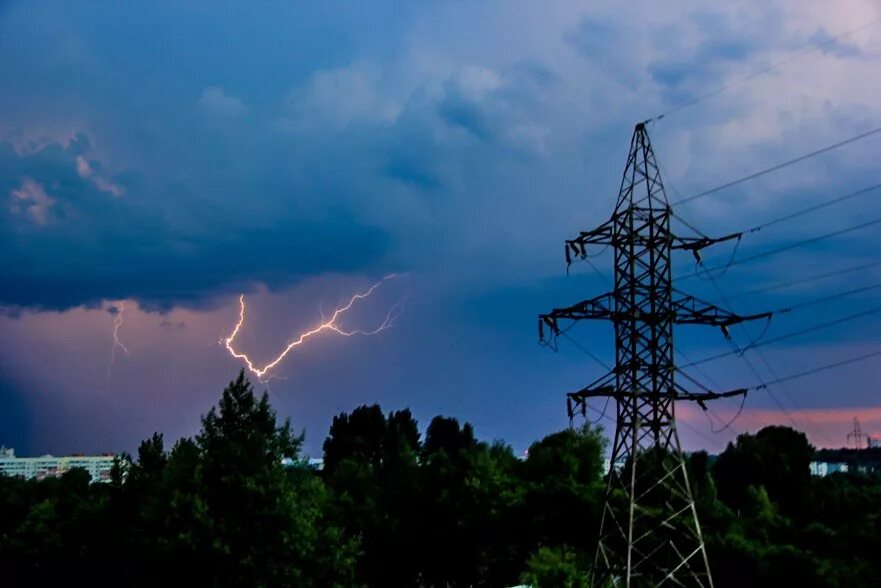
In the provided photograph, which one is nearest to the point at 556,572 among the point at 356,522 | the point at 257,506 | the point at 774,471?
the point at 257,506

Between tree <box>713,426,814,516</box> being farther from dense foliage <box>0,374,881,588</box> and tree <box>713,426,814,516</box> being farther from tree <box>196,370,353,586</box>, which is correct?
tree <box>196,370,353,586</box>

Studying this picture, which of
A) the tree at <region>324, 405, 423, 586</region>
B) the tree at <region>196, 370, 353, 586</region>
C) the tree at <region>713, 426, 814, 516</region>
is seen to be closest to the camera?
the tree at <region>196, 370, 353, 586</region>

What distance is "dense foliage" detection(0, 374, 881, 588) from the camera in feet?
91.1

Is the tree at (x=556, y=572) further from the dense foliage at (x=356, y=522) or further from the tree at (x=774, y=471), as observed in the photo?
the tree at (x=774, y=471)

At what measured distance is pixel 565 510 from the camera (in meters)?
35.7

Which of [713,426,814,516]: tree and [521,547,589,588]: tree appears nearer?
[521,547,589,588]: tree

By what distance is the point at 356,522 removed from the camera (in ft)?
141

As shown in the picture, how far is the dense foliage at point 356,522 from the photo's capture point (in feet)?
91.1

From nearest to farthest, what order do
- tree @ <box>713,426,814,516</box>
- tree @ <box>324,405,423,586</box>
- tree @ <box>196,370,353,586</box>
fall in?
tree @ <box>196,370,353,586</box>, tree @ <box>324,405,423,586</box>, tree @ <box>713,426,814,516</box>

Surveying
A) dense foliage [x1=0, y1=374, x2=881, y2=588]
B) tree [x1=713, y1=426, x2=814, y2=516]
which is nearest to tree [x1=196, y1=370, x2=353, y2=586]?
dense foliage [x1=0, y1=374, x2=881, y2=588]

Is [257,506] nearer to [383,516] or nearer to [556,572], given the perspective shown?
Answer: [556,572]

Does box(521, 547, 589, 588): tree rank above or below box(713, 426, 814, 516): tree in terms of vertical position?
below

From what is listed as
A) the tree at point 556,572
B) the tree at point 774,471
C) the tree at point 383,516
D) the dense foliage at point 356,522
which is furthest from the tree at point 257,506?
the tree at point 774,471

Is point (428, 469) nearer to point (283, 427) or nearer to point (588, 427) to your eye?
point (588, 427)
